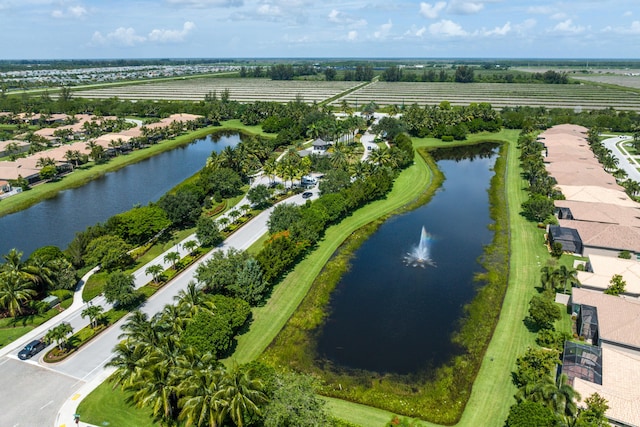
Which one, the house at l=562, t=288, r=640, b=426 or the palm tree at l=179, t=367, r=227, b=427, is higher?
the palm tree at l=179, t=367, r=227, b=427

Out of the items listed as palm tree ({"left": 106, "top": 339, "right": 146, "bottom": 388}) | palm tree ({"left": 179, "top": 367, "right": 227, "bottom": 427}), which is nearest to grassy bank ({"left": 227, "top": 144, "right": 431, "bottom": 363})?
palm tree ({"left": 106, "top": 339, "right": 146, "bottom": 388})

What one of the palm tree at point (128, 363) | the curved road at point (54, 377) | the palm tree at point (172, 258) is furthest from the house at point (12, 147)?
the palm tree at point (128, 363)

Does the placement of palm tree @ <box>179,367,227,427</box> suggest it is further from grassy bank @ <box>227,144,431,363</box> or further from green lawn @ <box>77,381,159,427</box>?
grassy bank @ <box>227,144,431,363</box>

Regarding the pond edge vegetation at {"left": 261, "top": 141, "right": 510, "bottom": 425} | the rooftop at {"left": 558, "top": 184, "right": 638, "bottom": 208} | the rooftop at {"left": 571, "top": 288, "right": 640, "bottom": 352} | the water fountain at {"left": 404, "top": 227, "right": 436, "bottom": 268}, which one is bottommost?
the pond edge vegetation at {"left": 261, "top": 141, "right": 510, "bottom": 425}

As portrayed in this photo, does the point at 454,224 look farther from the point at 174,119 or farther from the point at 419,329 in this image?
the point at 174,119

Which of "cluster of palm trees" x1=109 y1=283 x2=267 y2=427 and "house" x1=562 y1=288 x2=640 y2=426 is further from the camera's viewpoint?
"house" x1=562 y1=288 x2=640 y2=426

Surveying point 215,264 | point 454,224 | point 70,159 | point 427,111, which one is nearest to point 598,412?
point 215,264
